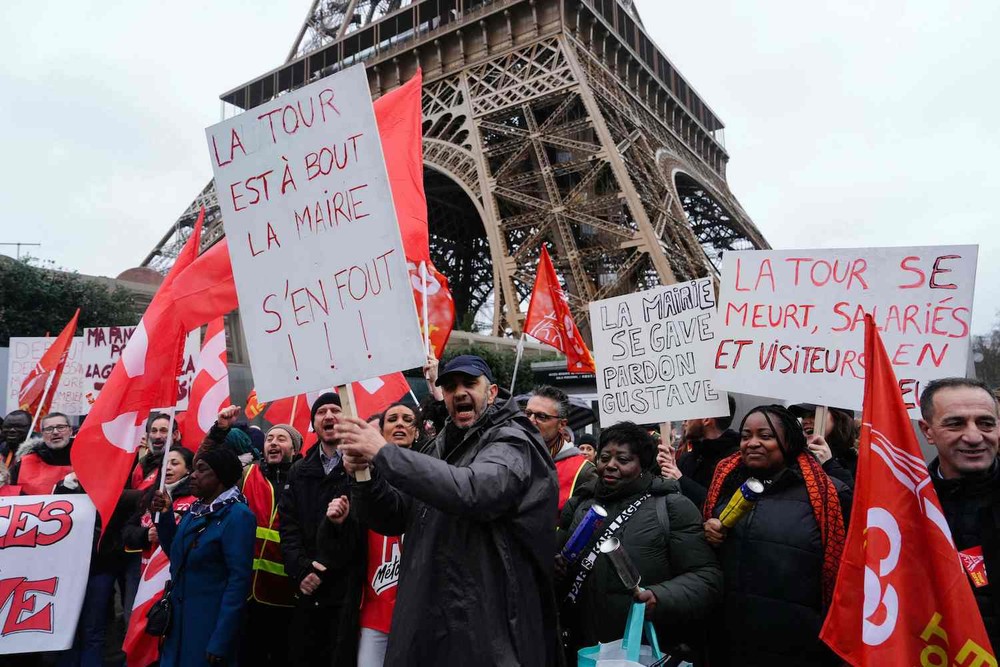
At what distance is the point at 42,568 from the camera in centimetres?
357

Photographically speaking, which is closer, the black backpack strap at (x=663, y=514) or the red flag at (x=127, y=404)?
the black backpack strap at (x=663, y=514)

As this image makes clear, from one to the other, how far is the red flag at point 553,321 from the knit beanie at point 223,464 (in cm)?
463

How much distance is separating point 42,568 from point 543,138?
62.9 ft

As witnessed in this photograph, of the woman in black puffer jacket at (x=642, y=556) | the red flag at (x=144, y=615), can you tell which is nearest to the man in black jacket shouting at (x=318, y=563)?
the red flag at (x=144, y=615)

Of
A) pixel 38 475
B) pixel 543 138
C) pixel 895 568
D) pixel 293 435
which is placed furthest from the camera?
pixel 543 138

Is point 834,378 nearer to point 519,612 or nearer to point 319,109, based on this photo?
Result: point 519,612

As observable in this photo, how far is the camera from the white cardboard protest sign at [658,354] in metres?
3.95

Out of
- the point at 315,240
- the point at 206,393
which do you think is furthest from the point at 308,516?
the point at 206,393

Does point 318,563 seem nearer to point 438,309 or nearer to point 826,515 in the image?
point 826,515

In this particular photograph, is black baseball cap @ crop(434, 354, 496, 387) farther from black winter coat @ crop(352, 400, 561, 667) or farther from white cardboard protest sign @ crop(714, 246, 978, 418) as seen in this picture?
white cardboard protest sign @ crop(714, 246, 978, 418)

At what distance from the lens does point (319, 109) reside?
8.14 feet

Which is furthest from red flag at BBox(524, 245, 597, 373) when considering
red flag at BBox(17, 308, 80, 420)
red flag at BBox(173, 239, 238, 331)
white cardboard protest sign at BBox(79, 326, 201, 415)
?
red flag at BBox(17, 308, 80, 420)

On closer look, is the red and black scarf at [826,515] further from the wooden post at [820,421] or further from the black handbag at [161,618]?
the black handbag at [161,618]

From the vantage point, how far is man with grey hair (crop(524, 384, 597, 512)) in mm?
3637
